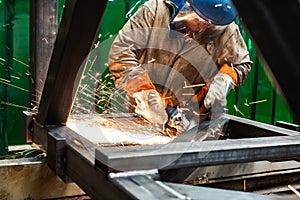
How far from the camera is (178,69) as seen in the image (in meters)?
3.51

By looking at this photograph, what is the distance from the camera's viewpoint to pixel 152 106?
9.90 ft

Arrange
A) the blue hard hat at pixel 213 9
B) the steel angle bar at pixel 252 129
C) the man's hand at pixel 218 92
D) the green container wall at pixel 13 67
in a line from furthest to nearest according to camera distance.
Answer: the green container wall at pixel 13 67 → the man's hand at pixel 218 92 → the blue hard hat at pixel 213 9 → the steel angle bar at pixel 252 129

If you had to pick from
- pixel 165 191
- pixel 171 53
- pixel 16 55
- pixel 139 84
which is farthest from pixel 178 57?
pixel 165 191

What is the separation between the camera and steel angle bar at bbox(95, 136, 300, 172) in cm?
165

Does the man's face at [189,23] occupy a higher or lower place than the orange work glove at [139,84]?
higher

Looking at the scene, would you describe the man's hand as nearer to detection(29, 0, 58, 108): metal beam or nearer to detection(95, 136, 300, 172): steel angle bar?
detection(95, 136, 300, 172): steel angle bar

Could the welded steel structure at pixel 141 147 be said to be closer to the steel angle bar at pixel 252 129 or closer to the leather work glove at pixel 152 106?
the steel angle bar at pixel 252 129

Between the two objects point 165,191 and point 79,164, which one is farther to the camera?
point 79,164

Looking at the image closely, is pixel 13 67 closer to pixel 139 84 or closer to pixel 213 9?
pixel 139 84

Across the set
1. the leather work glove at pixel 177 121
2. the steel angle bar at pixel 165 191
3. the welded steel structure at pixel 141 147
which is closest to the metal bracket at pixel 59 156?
the welded steel structure at pixel 141 147

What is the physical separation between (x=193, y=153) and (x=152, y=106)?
1238 mm

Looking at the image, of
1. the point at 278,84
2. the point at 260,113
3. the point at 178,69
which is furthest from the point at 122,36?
the point at 260,113

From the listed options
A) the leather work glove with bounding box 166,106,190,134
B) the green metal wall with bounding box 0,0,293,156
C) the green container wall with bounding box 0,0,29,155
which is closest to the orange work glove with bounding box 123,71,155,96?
the leather work glove with bounding box 166,106,190,134

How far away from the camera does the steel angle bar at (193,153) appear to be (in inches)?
64.9
